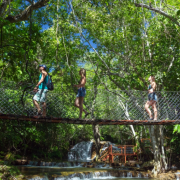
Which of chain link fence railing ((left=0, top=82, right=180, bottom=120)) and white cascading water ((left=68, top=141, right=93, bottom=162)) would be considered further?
white cascading water ((left=68, top=141, right=93, bottom=162))

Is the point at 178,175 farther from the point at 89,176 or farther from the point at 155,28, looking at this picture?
the point at 155,28

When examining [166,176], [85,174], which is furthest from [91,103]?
[166,176]

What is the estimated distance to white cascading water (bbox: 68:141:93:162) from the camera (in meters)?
11.0

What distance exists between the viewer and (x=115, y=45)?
6.66 metres

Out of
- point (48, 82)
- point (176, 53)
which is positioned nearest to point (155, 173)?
point (176, 53)

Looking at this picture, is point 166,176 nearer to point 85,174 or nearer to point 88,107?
point 85,174

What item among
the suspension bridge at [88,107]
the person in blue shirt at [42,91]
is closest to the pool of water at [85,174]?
the suspension bridge at [88,107]

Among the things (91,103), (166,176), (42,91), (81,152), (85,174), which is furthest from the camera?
(81,152)

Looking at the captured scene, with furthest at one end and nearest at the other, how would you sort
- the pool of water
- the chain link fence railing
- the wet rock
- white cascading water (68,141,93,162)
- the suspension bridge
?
white cascading water (68,141,93,162), the wet rock, the pool of water, the chain link fence railing, the suspension bridge

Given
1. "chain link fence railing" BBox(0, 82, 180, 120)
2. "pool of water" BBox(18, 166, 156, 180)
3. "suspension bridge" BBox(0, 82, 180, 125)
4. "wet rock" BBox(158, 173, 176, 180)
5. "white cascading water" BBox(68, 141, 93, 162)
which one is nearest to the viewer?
"suspension bridge" BBox(0, 82, 180, 125)

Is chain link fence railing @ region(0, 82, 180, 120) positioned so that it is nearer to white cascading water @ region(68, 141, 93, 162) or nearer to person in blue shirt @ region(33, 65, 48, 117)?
person in blue shirt @ region(33, 65, 48, 117)

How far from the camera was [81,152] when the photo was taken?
38.4 ft

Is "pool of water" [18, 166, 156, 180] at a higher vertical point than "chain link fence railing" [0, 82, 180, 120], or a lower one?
lower

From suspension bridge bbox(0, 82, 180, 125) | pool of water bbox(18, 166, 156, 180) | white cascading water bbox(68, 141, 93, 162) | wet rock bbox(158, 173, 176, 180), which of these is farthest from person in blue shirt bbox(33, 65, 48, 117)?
white cascading water bbox(68, 141, 93, 162)
